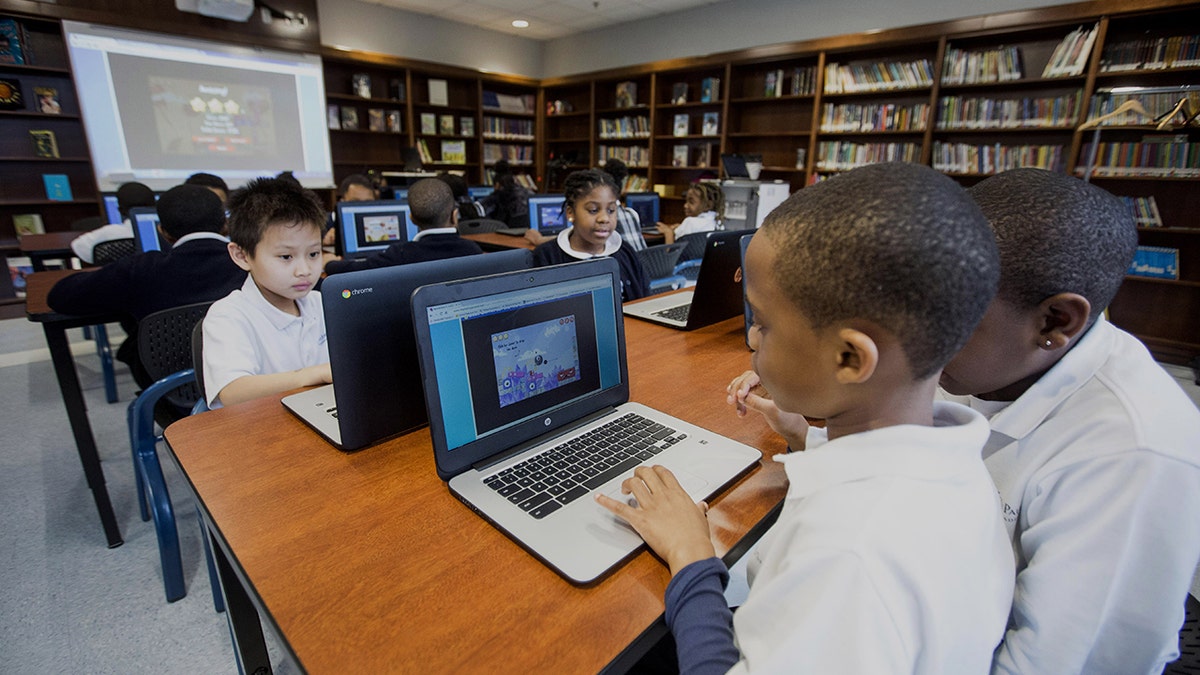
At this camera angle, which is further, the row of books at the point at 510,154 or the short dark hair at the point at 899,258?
the row of books at the point at 510,154

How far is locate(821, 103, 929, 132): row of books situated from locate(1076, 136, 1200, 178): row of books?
123 cm

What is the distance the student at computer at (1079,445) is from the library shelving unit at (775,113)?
5224 mm

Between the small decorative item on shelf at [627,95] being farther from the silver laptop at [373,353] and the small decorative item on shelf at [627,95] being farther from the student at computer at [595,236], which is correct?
the silver laptop at [373,353]

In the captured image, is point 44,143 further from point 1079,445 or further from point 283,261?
point 1079,445

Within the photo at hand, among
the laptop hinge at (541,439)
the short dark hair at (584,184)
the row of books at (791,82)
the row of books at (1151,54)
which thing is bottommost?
the laptop hinge at (541,439)

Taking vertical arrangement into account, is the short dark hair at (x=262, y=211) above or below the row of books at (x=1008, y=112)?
below

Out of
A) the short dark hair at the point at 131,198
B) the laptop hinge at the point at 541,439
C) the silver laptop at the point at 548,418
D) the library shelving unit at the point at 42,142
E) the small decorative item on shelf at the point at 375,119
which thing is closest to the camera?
the silver laptop at the point at 548,418

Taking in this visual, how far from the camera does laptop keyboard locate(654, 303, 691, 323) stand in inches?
70.4

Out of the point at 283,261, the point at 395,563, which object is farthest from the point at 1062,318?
the point at 283,261

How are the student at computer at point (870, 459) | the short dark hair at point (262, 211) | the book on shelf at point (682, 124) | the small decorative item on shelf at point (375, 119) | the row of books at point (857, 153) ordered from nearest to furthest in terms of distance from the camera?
the student at computer at point (870, 459) < the short dark hair at point (262, 211) < the row of books at point (857, 153) < the small decorative item on shelf at point (375, 119) < the book on shelf at point (682, 124)

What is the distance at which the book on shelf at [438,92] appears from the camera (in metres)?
6.79

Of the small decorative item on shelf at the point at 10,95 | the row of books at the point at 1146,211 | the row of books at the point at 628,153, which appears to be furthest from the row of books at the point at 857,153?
the small decorative item on shelf at the point at 10,95

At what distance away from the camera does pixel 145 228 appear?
112 inches

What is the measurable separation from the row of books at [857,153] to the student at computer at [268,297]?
469 cm
